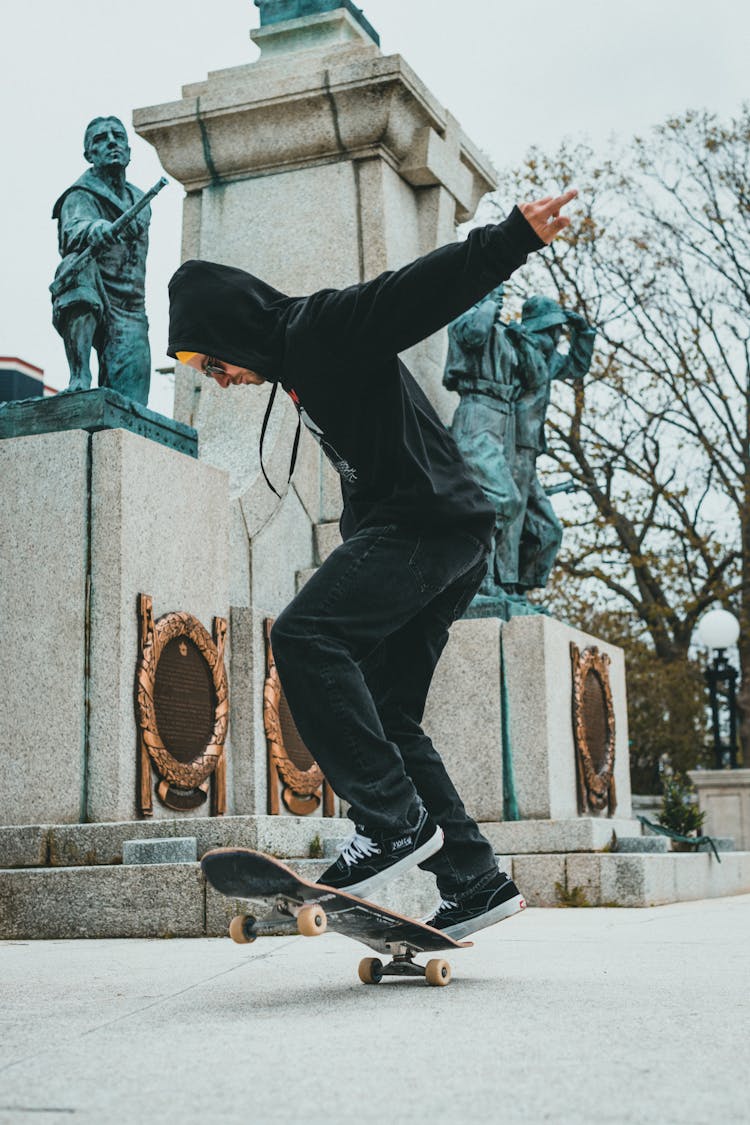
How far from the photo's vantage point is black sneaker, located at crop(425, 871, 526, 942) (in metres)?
4.21

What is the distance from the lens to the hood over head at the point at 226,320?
404 cm

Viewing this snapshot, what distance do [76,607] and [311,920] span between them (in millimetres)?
3943

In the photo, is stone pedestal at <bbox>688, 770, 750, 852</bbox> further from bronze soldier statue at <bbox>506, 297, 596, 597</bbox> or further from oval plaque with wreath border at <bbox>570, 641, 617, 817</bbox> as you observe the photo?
bronze soldier statue at <bbox>506, 297, 596, 597</bbox>

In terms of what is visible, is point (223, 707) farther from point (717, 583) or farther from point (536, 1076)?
point (717, 583)

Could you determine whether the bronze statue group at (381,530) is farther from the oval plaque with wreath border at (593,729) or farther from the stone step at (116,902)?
the oval plaque with wreath border at (593,729)

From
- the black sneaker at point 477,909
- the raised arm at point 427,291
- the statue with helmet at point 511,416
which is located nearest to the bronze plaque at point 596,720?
the statue with helmet at point 511,416

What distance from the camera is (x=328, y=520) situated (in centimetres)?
1044

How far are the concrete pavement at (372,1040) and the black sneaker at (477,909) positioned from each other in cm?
14

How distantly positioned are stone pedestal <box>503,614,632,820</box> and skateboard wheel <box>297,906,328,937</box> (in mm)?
6121

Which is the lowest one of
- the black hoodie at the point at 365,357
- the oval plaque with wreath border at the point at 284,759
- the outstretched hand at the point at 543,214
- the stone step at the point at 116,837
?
the stone step at the point at 116,837

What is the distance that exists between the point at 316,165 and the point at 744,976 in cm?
820

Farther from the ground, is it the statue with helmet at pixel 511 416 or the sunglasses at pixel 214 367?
the statue with helmet at pixel 511 416

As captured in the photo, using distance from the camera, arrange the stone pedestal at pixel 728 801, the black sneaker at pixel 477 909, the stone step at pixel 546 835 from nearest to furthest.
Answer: the black sneaker at pixel 477 909, the stone step at pixel 546 835, the stone pedestal at pixel 728 801

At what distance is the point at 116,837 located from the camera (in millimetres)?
6609
